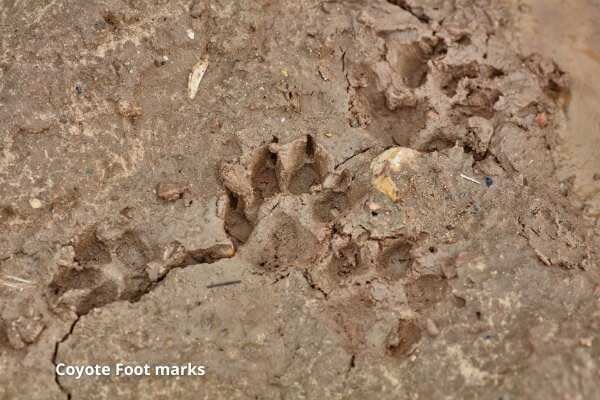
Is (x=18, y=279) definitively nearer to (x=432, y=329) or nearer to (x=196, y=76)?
(x=196, y=76)

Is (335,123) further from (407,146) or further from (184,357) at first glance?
(184,357)

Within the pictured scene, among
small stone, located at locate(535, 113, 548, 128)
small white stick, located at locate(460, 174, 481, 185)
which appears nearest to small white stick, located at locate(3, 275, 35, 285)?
small white stick, located at locate(460, 174, 481, 185)

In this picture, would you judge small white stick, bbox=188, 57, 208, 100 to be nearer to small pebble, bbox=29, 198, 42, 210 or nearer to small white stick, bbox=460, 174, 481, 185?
small pebble, bbox=29, 198, 42, 210

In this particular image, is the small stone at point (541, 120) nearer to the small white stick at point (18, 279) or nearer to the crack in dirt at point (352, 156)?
the crack in dirt at point (352, 156)

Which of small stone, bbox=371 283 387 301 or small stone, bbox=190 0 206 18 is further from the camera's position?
small stone, bbox=190 0 206 18

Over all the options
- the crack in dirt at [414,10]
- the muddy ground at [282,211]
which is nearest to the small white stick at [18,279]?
the muddy ground at [282,211]

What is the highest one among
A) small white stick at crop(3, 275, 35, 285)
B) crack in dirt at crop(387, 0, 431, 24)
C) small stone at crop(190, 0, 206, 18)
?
small stone at crop(190, 0, 206, 18)
